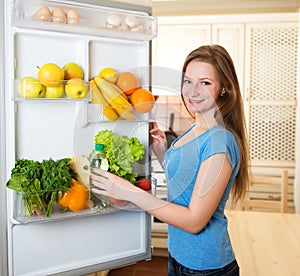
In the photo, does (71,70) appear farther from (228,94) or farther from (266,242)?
(266,242)

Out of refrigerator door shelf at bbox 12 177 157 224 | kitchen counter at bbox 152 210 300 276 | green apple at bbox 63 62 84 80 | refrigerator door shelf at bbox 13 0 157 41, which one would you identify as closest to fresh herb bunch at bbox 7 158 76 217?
refrigerator door shelf at bbox 12 177 157 224

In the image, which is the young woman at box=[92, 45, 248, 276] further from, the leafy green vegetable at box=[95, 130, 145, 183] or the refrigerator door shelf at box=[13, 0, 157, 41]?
the refrigerator door shelf at box=[13, 0, 157, 41]

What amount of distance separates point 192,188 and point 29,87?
1.65 feet

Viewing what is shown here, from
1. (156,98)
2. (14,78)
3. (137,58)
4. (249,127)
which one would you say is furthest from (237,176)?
(249,127)

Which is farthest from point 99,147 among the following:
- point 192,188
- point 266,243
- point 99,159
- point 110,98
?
point 266,243

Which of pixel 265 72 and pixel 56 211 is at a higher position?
pixel 265 72

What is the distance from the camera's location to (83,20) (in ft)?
3.65

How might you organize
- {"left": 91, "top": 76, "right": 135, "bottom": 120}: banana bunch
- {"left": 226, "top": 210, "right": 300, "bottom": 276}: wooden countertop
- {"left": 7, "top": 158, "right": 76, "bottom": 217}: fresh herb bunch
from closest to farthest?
{"left": 7, "top": 158, "right": 76, "bottom": 217}: fresh herb bunch, {"left": 91, "top": 76, "right": 135, "bottom": 120}: banana bunch, {"left": 226, "top": 210, "right": 300, "bottom": 276}: wooden countertop

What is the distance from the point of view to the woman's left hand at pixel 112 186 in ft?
3.58

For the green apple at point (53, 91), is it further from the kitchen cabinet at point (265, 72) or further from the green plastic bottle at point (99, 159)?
the kitchen cabinet at point (265, 72)

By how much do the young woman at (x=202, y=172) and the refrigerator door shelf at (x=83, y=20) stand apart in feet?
0.58

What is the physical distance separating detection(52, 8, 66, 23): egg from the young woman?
1.16ft

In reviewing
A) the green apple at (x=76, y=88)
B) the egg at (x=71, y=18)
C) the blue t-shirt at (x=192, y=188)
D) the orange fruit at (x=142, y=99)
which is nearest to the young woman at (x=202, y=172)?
the blue t-shirt at (x=192, y=188)

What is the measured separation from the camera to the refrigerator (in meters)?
1.07
